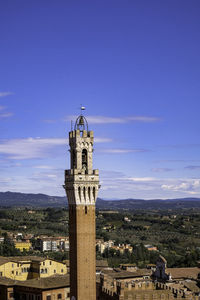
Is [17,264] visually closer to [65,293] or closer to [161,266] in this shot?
[65,293]

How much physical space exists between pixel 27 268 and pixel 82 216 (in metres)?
30.8

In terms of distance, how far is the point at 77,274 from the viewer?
101 feet

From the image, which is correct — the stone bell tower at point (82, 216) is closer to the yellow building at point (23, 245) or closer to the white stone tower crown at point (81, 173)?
the white stone tower crown at point (81, 173)

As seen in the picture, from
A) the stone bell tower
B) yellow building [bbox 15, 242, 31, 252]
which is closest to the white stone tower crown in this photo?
the stone bell tower

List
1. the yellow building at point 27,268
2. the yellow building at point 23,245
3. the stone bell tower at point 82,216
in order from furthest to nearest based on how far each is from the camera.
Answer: the yellow building at point 23,245 < the yellow building at point 27,268 < the stone bell tower at point 82,216

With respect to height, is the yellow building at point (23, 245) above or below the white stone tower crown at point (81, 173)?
below

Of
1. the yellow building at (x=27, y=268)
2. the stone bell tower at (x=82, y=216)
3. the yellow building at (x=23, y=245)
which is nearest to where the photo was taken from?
the stone bell tower at (x=82, y=216)

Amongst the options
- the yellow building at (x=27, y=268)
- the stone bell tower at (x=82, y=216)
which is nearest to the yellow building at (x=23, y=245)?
the yellow building at (x=27, y=268)

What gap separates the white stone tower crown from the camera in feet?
103

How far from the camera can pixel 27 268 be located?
196 ft

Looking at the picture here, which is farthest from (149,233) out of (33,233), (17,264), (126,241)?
(17,264)

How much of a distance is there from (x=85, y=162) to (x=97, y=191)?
1963 millimetres

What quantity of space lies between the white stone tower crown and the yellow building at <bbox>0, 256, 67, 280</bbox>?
29078 millimetres

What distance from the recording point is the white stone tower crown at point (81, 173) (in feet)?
103
